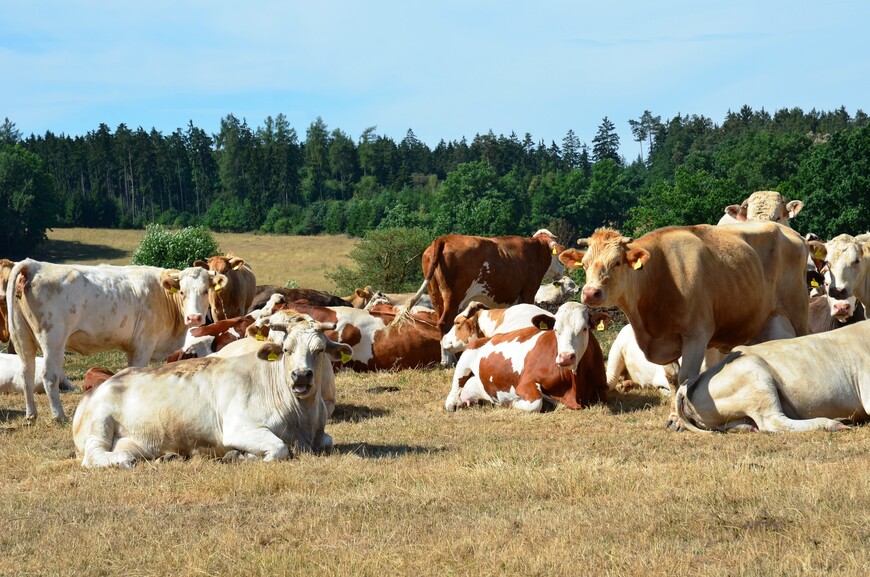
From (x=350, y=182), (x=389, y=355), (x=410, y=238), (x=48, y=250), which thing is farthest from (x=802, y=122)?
(x=389, y=355)

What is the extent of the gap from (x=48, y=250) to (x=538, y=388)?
85070 millimetres

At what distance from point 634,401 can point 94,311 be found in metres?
6.65

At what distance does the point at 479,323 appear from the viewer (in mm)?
17109

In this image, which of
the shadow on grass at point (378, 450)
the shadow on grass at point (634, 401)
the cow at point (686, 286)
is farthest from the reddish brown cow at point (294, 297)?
the shadow on grass at point (378, 450)

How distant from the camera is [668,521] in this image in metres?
6.65

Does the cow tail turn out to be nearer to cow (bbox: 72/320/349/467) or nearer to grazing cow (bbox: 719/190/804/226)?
cow (bbox: 72/320/349/467)

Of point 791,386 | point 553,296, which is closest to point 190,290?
point 791,386

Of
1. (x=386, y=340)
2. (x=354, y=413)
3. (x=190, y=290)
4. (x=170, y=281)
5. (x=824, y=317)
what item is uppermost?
(x=170, y=281)

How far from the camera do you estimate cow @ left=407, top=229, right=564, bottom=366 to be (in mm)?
18969

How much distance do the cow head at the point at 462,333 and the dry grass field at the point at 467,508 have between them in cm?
593

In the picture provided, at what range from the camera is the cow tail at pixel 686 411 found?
1065 centimetres

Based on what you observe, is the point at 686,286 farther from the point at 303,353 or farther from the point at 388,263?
the point at 388,263

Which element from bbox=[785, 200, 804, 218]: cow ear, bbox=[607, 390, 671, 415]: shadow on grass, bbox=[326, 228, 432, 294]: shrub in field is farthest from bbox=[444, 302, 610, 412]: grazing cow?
bbox=[326, 228, 432, 294]: shrub in field

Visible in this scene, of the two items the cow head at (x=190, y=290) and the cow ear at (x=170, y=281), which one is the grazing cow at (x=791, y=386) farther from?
the cow ear at (x=170, y=281)
